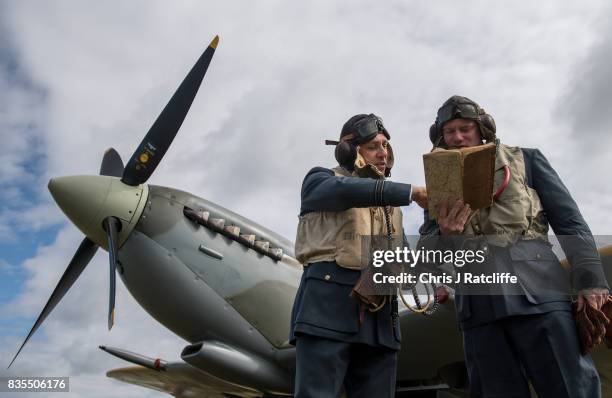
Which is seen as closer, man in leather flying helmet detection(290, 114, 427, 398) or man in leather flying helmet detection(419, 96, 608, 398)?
man in leather flying helmet detection(419, 96, 608, 398)

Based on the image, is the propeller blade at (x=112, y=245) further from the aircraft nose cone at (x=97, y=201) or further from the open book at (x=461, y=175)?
the open book at (x=461, y=175)

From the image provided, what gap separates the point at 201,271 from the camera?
615 cm

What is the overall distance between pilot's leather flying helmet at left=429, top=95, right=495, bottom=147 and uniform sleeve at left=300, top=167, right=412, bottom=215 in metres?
0.53

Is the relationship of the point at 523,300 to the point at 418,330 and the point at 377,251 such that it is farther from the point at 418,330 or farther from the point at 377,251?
the point at 418,330

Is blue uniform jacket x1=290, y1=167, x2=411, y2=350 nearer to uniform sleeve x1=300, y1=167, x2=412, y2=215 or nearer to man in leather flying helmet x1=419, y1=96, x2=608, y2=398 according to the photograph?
uniform sleeve x1=300, y1=167, x2=412, y2=215

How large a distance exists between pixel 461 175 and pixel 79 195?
4820mm

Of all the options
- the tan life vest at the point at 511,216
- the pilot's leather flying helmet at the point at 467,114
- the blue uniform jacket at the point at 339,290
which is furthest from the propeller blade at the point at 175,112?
the tan life vest at the point at 511,216

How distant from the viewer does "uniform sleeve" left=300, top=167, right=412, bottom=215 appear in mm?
2367

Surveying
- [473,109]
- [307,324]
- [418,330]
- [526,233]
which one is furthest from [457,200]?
[418,330]

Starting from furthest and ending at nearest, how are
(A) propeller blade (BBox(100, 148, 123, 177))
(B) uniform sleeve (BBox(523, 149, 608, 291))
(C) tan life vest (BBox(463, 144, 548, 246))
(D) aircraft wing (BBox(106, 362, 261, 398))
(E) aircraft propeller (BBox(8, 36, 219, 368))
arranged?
(D) aircraft wing (BBox(106, 362, 261, 398)) → (A) propeller blade (BBox(100, 148, 123, 177)) → (E) aircraft propeller (BBox(8, 36, 219, 368)) → (C) tan life vest (BBox(463, 144, 548, 246)) → (B) uniform sleeve (BBox(523, 149, 608, 291))

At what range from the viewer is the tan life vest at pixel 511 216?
2.45 m

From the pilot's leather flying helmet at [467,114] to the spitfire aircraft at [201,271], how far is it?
3.52m

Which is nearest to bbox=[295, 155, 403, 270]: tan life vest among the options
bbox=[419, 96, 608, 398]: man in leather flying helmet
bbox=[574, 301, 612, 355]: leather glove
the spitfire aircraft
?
bbox=[419, 96, 608, 398]: man in leather flying helmet

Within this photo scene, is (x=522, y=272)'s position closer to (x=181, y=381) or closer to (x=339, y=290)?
(x=339, y=290)
